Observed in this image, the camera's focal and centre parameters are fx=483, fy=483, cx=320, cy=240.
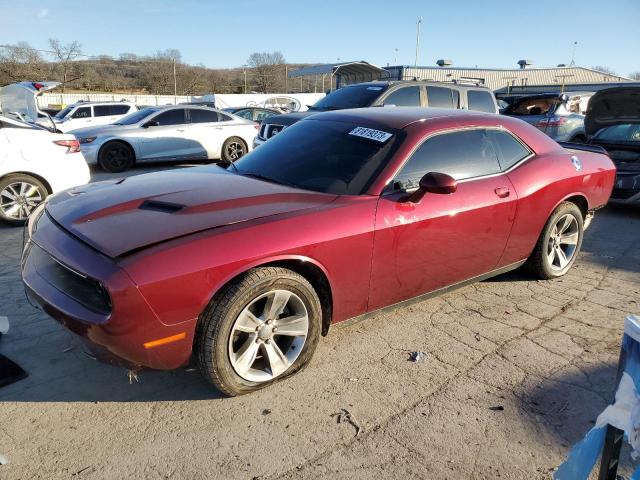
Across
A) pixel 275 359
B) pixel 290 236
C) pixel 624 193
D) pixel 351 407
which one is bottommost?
pixel 351 407

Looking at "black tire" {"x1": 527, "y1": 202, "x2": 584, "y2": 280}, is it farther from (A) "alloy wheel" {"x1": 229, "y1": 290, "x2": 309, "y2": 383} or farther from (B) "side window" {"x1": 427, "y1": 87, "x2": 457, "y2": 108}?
(B) "side window" {"x1": 427, "y1": 87, "x2": 457, "y2": 108}

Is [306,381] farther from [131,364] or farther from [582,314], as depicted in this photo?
[582,314]

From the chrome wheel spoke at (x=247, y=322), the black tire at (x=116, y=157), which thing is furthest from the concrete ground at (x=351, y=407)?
the black tire at (x=116, y=157)

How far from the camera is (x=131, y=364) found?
7.74 feet

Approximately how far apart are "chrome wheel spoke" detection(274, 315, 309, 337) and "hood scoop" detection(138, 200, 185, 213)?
2.82ft

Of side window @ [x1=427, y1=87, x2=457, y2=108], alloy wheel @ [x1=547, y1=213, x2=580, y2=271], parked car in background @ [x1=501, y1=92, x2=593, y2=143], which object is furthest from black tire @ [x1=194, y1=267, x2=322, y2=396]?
parked car in background @ [x1=501, y1=92, x2=593, y2=143]

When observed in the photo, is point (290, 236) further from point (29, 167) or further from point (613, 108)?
point (613, 108)

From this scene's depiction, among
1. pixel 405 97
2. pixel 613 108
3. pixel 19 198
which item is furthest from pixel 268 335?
pixel 613 108

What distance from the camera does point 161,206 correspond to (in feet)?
9.05

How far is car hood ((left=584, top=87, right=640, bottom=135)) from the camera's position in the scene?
7605 millimetres

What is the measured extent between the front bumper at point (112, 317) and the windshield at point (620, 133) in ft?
25.4

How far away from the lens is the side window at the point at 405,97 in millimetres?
8109

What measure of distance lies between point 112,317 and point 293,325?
98cm

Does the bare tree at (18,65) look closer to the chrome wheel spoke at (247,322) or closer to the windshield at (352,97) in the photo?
the windshield at (352,97)
